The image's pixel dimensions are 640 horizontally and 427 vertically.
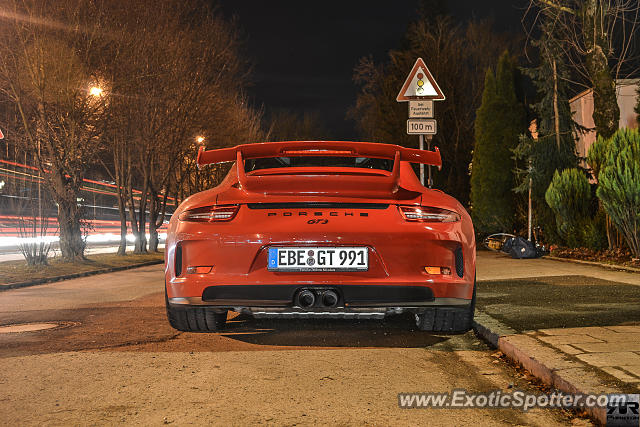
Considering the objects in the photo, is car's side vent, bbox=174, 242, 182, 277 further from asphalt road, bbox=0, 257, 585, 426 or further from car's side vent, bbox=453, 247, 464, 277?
car's side vent, bbox=453, 247, 464, 277

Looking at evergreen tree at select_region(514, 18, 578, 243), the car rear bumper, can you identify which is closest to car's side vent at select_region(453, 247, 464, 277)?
the car rear bumper

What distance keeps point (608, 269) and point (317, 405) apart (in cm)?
1033

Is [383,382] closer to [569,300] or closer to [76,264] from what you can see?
[569,300]

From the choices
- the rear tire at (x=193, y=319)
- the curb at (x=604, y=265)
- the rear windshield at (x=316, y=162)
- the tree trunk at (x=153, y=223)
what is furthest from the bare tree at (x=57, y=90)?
the rear tire at (x=193, y=319)

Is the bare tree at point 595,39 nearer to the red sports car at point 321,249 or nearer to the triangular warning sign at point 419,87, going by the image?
the triangular warning sign at point 419,87

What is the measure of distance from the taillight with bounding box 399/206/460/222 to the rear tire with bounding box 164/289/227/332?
1750 mm

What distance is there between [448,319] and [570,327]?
49.4 inches

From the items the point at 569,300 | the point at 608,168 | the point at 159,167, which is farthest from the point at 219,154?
the point at 159,167

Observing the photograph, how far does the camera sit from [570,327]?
20.4 ft

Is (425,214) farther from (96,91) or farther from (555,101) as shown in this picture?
(555,101)

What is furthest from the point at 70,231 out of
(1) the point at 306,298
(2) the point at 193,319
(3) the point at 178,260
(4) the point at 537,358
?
(4) the point at 537,358

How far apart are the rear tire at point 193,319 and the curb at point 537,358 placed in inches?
91.9

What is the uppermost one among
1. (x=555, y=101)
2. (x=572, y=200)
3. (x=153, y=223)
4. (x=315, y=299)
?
(x=555, y=101)

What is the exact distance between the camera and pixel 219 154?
241 inches
